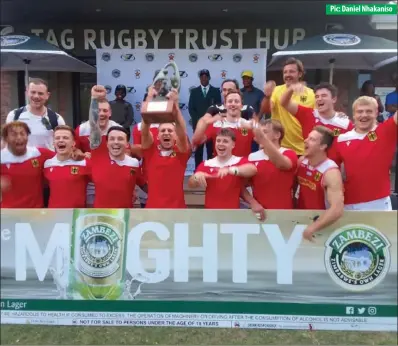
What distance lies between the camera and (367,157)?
11.6ft

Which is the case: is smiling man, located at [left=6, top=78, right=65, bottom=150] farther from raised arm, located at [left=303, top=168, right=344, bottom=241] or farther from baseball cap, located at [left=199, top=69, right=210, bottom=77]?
baseball cap, located at [left=199, top=69, right=210, bottom=77]

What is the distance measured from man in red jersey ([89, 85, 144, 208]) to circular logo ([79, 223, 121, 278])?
0.92ft

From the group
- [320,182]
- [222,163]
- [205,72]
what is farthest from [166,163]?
[205,72]

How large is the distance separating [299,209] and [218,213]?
56cm

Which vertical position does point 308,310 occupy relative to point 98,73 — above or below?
below

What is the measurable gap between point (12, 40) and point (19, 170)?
14.2 feet

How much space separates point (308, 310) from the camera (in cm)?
348

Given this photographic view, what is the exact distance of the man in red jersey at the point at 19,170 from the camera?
3.76 metres

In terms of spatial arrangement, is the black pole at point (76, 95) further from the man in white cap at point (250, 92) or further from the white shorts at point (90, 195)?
the white shorts at point (90, 195)

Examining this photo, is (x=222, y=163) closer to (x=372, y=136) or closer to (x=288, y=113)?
(x=372, y=136)

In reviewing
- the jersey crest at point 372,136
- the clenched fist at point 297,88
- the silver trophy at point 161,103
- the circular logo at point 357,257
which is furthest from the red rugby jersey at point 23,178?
the jersey crest at point 372,136

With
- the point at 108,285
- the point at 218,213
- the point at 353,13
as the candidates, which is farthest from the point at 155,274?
the point at 353,13

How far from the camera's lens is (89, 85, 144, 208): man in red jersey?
3.76 meters

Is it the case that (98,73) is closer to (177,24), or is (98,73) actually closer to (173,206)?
(177,24)
